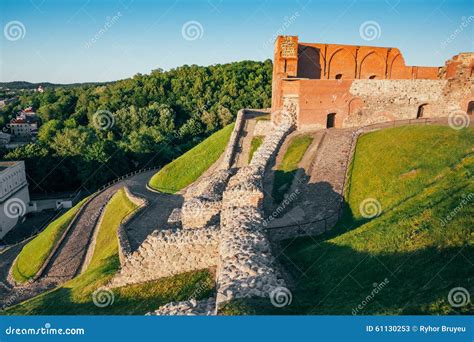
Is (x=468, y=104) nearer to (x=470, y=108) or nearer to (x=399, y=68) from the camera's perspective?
(x=470, y=108)

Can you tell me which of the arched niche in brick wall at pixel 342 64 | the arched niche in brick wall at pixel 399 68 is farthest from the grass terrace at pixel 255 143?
the arched niche in brick wall at pixel 399 68

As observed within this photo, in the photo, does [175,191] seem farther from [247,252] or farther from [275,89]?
[247,252]

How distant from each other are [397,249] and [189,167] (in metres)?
25.4

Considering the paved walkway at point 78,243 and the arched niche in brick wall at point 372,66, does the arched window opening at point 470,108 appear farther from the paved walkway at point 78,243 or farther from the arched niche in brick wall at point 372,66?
the paved walkway at point 78,243

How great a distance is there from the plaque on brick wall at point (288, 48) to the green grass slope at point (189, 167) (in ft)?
34.3

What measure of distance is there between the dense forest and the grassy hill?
1535 inches

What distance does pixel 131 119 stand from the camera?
62.3 meters

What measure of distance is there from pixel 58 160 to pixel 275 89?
121 ft

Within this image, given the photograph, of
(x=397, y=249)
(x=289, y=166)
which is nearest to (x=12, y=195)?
(x=289, y=166)

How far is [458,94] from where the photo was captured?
2716 centimetres

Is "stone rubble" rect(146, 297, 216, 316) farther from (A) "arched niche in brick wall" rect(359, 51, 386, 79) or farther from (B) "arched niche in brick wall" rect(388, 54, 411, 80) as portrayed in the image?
(B) "arched niche in brick wall" rect(388, 54, 411, 80)

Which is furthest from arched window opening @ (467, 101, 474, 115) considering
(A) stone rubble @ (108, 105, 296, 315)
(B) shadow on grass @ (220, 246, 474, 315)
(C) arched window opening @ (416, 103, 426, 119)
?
(B) shadow on grass @ (220, 246, 474, 315)

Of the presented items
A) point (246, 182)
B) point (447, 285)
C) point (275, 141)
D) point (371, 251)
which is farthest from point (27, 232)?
point (447, 285)

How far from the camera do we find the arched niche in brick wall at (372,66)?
107 feet
